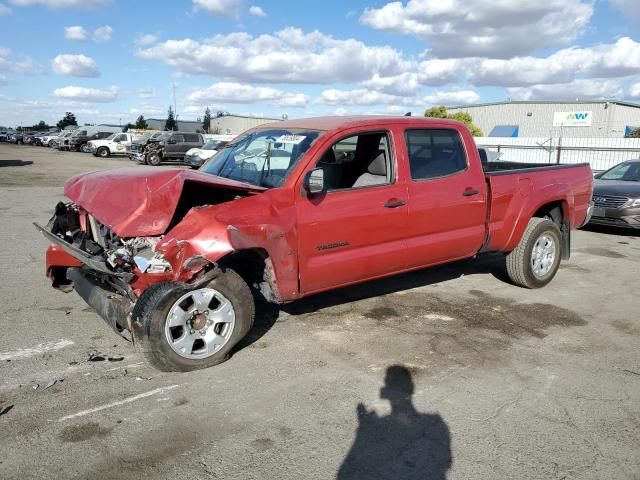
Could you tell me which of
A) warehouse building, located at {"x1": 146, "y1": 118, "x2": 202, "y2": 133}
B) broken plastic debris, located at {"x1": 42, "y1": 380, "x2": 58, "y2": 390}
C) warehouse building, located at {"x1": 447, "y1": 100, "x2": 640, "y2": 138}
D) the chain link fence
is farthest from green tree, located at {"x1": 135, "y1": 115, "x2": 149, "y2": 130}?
broken plastic debris, located at {"x1": 42, "y1": 380, "x2": 58, "y2": 390}

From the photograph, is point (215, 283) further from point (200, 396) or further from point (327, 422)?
point (327, 422)

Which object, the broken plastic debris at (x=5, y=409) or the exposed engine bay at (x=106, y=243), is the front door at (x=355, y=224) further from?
the broken plastic debris at (x=5, y=409)

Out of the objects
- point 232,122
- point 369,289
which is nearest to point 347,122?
point 369,289

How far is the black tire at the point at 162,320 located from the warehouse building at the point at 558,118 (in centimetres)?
5463

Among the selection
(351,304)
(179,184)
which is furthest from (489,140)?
(179,184)

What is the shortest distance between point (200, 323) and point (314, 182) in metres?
1.45

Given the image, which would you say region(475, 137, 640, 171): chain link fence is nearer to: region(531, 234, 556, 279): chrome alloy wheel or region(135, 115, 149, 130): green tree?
region(531, 234, 556, 279): chrome alloy wheel

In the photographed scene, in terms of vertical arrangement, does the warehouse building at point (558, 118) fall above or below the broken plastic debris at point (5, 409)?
above

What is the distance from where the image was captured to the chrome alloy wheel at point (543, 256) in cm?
653

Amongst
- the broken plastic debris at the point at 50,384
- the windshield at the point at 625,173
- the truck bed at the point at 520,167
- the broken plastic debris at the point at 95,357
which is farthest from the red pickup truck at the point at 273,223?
the windshield at the point at 625,173

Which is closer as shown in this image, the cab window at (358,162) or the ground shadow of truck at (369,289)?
→ the cab window at (358,162)

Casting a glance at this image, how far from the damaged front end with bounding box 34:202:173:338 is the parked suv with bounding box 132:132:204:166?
2529cm

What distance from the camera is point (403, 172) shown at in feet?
17.0

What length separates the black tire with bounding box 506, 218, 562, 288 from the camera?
20.9 feet
